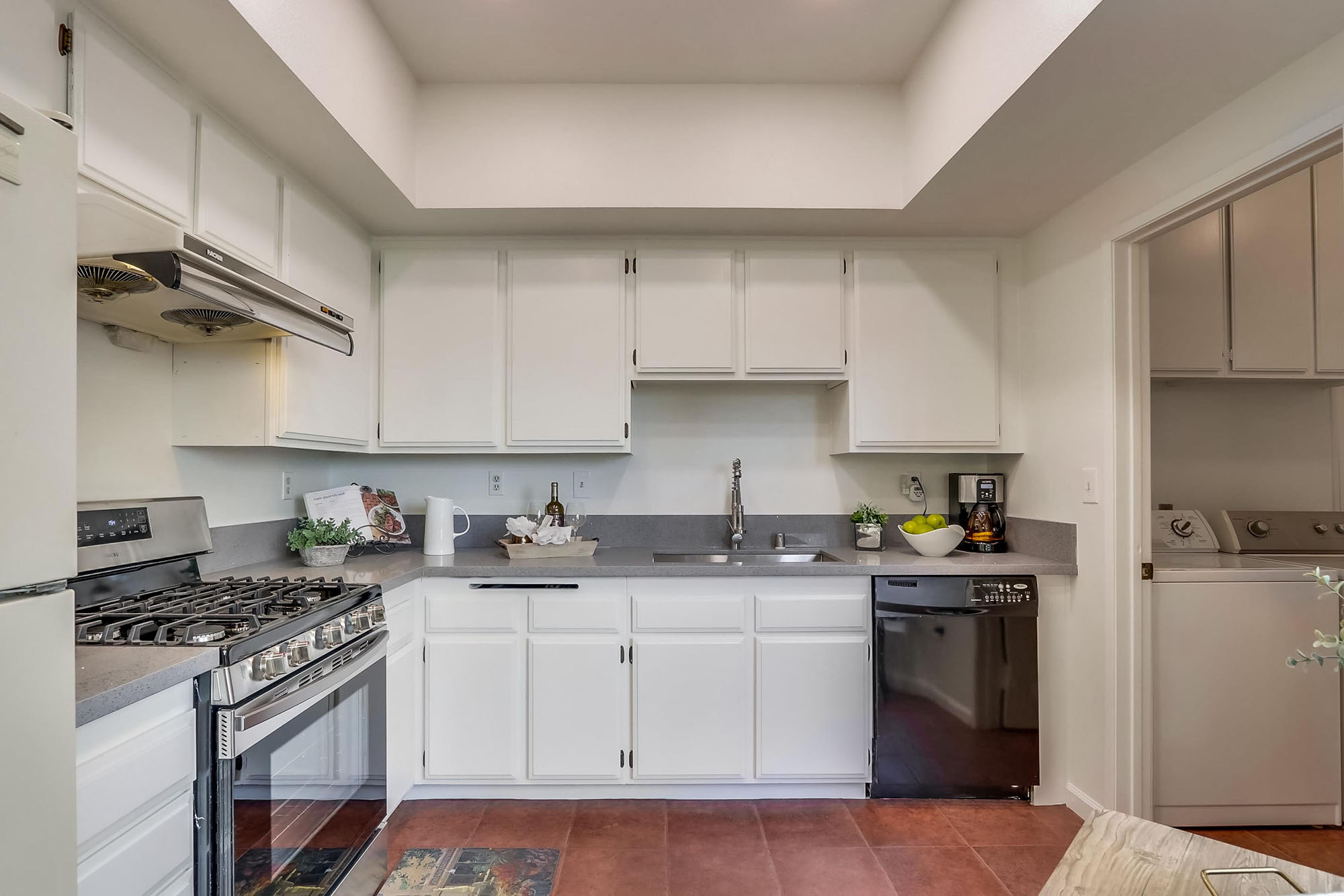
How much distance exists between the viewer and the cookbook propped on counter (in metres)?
2.63

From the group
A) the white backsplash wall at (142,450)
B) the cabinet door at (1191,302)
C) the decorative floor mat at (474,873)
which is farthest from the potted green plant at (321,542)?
the cabinet door at (1191,302)

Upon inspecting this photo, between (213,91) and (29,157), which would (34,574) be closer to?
(29,157)

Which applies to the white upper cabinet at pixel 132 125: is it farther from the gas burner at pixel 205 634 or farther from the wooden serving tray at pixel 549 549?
the wooden serving tray at pixel 549 549

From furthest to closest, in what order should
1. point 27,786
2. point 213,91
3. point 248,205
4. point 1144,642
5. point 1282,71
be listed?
point 1144,642 < point 248,205 < point 213,91 < point 1282,71 < point 27,786

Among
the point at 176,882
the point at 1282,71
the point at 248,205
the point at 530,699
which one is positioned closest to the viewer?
the point at 176,882

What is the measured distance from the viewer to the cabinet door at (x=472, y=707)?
2.45 m

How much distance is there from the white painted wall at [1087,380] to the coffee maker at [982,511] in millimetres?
102

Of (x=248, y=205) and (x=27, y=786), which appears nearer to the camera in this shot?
(x=27, y=786)

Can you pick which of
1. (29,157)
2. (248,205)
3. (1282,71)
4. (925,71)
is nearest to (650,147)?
(925,71)

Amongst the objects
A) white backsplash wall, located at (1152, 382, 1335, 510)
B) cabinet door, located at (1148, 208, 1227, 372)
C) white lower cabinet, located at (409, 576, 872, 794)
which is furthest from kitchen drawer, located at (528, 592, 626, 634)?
white backsplash wall, located at (1152, 382, 1335, 510)

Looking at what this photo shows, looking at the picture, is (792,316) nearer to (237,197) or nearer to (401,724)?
(237,197)

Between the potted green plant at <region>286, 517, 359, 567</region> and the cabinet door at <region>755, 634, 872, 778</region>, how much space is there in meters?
1.53

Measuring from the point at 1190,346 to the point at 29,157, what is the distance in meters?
3.26

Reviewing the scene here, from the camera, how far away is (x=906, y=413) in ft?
9.25
